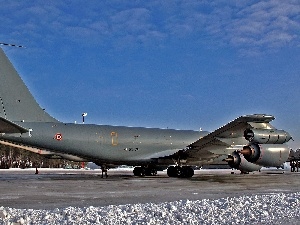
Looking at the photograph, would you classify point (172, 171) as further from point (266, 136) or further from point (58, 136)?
point (58, 136)

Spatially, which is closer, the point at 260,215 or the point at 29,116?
the point at 260,215

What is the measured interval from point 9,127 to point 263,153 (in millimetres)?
14388

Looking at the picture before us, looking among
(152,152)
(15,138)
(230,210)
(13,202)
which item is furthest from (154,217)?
(152,152)

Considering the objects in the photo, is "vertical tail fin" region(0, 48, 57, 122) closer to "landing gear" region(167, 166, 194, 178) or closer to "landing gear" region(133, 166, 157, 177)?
"landing gear" region(133, 166, 157, 177)

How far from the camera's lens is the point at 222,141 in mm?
25266

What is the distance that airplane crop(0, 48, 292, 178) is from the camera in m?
22.7

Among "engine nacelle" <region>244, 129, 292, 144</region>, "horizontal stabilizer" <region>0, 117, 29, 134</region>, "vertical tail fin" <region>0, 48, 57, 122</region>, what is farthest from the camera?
"engine nacelle" <region>244, 129, 292, 144</region>

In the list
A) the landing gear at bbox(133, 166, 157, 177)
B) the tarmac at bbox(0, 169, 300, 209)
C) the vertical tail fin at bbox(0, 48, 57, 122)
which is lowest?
the tarmac at bbox(0, 169, 300, 209)

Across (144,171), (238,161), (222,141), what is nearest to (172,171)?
(144,171)

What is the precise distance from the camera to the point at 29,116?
76.3 ft

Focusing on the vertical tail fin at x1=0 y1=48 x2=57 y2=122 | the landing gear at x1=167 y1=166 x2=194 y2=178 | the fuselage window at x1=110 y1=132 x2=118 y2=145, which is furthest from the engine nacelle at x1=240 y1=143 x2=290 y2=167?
the vertical tail fin at x1=0 y1=48 x2=57 y2=122

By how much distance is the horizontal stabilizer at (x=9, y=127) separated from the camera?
19.1 metres

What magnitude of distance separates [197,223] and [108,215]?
1759 millimetres

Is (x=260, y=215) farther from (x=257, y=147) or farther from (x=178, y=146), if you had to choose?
(x=178, y=146)
